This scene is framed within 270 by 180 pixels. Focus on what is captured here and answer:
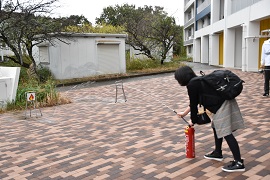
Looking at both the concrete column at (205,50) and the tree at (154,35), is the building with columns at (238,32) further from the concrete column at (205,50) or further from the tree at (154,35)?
the tree at (154,35)

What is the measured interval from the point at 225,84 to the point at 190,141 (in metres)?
1.04

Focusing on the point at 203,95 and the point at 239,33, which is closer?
the point at 203,95

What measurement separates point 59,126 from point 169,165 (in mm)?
3328

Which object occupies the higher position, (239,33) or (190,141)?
(239,33)

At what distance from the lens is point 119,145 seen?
16.6 feet

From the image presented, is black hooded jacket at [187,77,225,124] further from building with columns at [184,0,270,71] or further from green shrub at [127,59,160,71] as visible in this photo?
green shrub at [127,59,160,71]

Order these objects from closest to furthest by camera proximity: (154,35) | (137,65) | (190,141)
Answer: (190,141), (137,65), (154,35)

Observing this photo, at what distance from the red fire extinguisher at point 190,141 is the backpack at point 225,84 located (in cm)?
82

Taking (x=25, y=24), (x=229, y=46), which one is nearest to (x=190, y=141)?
(x=25, y=24)

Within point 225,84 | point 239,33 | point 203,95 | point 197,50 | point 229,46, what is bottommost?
point 203,95

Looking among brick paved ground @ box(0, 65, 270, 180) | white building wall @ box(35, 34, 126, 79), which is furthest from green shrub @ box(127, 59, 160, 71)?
brick paved ground @ box(0, 65, 270, 180)

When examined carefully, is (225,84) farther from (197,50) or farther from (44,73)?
(197,50)

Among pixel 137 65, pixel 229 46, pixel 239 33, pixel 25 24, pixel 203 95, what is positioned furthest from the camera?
pixel 137 65

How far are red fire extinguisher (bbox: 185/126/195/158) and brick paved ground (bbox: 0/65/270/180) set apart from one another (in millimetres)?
90
